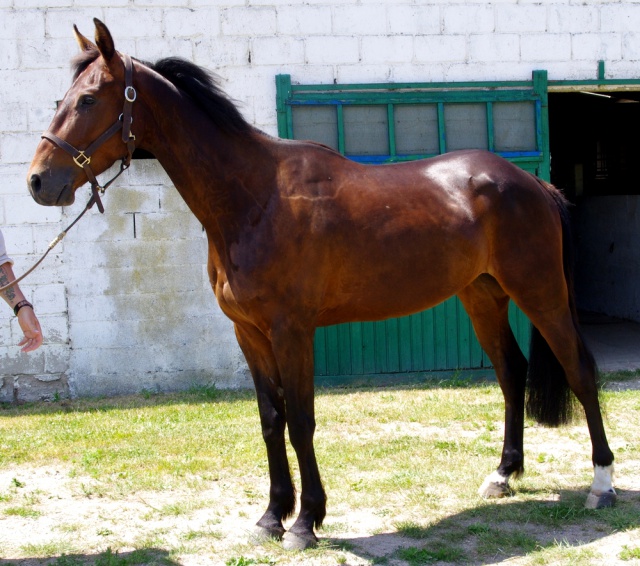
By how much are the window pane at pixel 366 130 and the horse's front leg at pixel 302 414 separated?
3915 millimetres

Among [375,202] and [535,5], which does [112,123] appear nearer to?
[375,202]

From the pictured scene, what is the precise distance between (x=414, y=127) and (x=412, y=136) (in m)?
0.08

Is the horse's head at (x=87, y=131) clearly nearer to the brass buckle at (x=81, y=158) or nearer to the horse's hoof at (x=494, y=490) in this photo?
the brass buckle at (x=81, y=158)

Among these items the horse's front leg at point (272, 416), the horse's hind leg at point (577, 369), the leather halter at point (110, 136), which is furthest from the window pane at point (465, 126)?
the leather halter at point (110, 136)

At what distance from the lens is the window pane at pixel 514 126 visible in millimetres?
7430

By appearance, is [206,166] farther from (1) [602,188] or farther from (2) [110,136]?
(1) [602,188]

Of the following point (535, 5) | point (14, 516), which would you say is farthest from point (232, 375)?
point (535, 5)

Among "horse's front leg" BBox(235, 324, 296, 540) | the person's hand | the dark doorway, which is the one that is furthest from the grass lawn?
the dark doorway

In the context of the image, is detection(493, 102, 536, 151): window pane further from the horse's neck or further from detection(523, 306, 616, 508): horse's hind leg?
the horse's neck

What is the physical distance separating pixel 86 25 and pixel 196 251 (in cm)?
222

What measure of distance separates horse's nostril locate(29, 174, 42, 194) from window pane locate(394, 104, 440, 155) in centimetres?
448

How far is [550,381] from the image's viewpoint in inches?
177

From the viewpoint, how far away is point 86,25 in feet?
23.4

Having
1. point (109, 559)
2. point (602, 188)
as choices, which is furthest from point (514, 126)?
point (602, 188)
